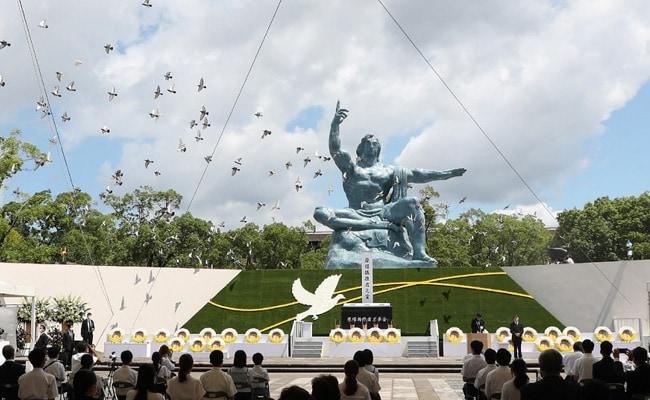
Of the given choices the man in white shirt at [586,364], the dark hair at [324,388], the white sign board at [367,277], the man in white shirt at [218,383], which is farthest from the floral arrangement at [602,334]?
the dark hair at [324,388]

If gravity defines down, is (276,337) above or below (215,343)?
above

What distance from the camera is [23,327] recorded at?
29156mm

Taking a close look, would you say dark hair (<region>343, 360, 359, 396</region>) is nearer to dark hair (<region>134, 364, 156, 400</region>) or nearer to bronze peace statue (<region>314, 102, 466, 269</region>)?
dark hair (<region>134, 364, 156, 400</region>)

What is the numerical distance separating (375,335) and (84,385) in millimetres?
21755

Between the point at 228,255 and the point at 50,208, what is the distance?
19971 millimetres

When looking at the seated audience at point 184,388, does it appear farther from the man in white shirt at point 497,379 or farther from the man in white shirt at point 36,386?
the man in white shirt at point 497,379

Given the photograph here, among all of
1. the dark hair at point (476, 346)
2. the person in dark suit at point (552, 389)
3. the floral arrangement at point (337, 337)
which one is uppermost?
the floral arrangement at point (337, 337)

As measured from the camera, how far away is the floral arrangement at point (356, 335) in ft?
90.4

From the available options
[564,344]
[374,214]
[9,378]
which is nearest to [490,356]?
[9,378]

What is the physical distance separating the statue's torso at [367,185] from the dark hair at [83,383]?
33636mm

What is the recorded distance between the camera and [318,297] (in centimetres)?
3497

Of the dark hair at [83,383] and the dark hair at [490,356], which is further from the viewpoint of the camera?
the dark hair at [490,356]

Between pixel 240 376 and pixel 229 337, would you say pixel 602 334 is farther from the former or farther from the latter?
pixel 240 376

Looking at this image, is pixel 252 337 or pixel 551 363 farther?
pixel 252 337
